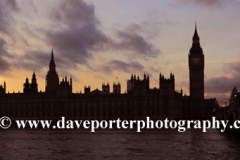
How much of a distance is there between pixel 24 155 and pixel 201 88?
135m

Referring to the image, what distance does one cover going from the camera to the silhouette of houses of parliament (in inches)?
5354

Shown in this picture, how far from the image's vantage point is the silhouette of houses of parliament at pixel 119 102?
5354 inches

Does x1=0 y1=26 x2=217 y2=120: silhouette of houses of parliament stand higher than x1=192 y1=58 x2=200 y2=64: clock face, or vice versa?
x1=192 y1=58 x2=200 y2=64: clock face

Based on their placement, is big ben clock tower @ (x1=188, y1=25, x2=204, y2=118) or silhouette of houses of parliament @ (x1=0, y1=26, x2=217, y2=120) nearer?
silhouette of houses of parliament @ (x1=0, y1=26, x2=217, y2=120)

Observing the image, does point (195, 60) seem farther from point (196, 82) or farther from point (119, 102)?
point (119, 102)

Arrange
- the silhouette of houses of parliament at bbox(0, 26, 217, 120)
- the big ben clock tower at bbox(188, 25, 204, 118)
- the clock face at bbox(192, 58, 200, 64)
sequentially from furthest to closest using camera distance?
the clock face at bbox(192, 58, 200, 64) < the big ben clock tower at bbox(188, 25, 204, 118) < the silhouette of houses of parliament at bbox(0, 26, 217, 120)

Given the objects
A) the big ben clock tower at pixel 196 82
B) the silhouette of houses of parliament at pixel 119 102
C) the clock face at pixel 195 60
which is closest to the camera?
the silhouette of houses of parliament at pixel 119 102

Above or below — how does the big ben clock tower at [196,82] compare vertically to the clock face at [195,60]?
below

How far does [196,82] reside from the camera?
16625cm

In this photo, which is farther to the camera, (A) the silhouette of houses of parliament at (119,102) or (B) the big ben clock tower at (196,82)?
(B) the big ben clock tower at (196,82)

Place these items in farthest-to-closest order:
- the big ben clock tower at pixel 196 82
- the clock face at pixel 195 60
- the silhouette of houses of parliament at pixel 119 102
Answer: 1. the clock face at pixel 195 60
2. the big ben clock tower at pixel 196 82
3. the silhouette of houses of parliament at pixel 119 102

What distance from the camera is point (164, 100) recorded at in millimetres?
135375

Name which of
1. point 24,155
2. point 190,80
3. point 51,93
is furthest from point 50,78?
point 24,155

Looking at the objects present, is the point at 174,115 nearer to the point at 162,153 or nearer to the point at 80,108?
the point at 80,108
